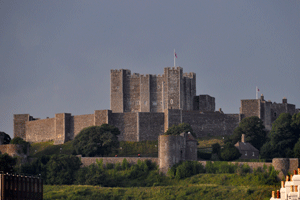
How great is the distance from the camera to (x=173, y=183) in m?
66.2

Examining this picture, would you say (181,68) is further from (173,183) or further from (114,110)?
(173,183)

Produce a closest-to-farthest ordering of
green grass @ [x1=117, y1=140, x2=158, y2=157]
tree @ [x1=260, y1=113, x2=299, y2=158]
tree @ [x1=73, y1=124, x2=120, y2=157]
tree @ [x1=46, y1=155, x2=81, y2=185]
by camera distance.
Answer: tree @ [x1=46, y1=155, x2=81, y2=185] → tree @ [x1=260, y1=113, x2=299, y2=158] → tree @ [x1=73, y1=124, x2=120, y2=157] → green grass @ [x1=117, y1=140, x2=158, y2=157]

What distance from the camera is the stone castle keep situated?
8344cm

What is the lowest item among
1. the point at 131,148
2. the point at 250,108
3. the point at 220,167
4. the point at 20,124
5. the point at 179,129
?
the point at 220,167

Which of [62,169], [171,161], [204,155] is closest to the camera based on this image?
[171,161]

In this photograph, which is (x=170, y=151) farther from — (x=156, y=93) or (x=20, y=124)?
(x=20, y=124)

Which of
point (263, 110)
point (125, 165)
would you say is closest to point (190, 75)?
point (263, 110)

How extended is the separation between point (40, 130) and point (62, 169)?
2185 centimetres

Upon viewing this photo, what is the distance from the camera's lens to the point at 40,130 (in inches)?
3563

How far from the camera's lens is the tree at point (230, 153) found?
233ft

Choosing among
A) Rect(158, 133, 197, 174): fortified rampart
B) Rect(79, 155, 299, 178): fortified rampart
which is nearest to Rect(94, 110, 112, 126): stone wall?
Rect(79, 155, 299, 178): fortified rampart

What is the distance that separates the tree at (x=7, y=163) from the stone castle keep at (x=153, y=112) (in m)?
17.7

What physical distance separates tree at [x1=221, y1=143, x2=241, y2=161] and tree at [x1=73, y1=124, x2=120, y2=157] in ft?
40.1

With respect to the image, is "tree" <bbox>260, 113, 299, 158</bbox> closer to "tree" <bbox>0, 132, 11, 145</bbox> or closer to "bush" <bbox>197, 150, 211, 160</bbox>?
"bush" <bbox>197, 150, 211, 160</bbox>
